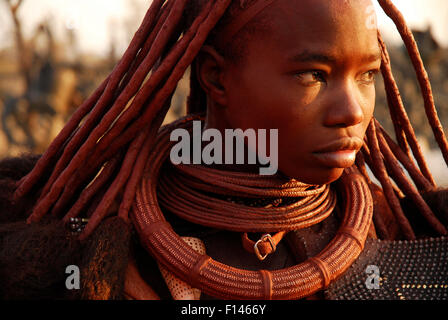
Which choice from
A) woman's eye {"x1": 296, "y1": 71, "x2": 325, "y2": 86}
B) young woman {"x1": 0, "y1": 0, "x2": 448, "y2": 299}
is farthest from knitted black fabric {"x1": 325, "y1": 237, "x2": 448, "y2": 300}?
woman's eye {"x1": 296, "y1": 71, "x2": 325, "y2": 86}

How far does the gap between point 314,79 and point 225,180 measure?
0.44 m

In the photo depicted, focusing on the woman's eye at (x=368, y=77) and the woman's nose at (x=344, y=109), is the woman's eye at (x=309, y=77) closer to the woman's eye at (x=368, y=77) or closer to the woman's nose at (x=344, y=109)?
the woman's nose at (x=344, y=109)

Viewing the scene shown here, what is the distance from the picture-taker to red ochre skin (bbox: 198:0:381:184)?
1.32m

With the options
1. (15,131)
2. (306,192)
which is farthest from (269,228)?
(15,131)

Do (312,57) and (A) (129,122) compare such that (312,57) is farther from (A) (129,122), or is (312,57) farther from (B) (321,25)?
(A) (129,122)

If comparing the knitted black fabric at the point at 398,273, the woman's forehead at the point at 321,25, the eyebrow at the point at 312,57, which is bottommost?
the knitted black fabric at the point at 398,273

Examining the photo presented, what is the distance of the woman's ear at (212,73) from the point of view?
5.00ft

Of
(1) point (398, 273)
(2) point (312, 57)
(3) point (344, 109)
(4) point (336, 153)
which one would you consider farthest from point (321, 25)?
(1) point (398, 273)

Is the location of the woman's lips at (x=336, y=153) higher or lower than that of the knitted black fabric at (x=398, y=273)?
higher

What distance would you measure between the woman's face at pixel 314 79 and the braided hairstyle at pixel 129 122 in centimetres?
12

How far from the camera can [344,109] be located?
1.33 meters

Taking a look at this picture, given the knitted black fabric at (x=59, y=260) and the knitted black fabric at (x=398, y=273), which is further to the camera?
the knitted black fabric at (x=398, y=273)

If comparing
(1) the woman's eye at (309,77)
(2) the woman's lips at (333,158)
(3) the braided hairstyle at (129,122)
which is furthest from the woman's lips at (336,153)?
(3) the braided hairstyle at (129,122)
